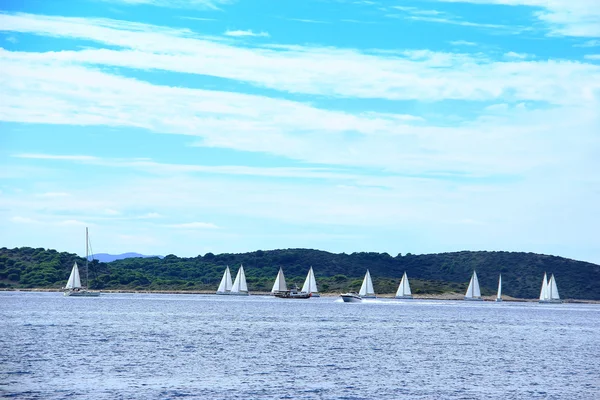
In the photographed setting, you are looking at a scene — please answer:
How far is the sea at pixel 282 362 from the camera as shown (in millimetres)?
51500

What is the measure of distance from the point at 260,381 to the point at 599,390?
851 inches

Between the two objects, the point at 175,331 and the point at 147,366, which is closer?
the point at 147,366

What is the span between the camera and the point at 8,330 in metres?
88.0

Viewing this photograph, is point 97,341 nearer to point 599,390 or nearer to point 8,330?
point 8,330

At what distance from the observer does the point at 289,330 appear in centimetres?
10212

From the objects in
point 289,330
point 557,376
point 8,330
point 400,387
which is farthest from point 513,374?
point 8,330

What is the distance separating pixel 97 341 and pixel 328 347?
2104 cm

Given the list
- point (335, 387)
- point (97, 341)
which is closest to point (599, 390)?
point (335, 387)

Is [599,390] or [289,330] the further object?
[289,330]

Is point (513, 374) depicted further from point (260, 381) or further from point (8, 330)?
point (8, 330)

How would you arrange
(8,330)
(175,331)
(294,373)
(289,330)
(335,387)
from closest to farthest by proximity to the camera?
1. (335,387)
2. (294,373)
3. (8,330)
4. (175,331)
5. (289,330)

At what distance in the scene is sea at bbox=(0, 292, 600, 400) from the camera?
51.5 m

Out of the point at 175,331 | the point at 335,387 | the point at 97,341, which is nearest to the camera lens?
the point at 335,387

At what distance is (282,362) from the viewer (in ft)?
218
